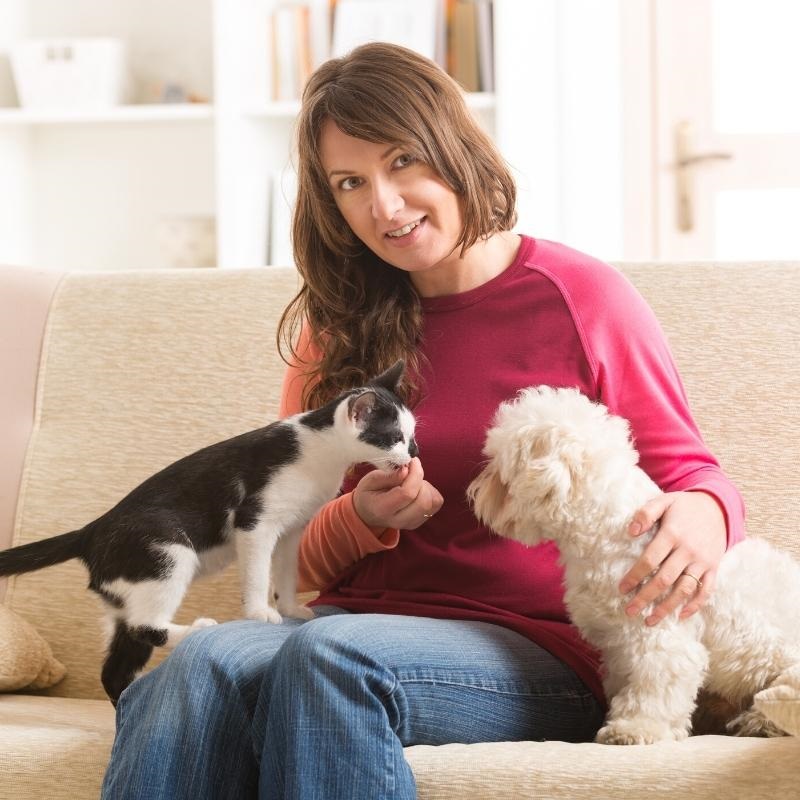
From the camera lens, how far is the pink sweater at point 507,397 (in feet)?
5.24

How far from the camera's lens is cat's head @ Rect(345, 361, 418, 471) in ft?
5.11

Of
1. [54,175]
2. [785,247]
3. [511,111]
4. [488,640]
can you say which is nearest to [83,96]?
[54,175]

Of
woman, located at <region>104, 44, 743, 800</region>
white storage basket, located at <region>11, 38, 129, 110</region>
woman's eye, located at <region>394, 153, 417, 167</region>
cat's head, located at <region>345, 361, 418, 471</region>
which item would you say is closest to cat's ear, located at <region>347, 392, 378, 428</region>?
cat's head, located at <region>345, 361, 418, 471</region>

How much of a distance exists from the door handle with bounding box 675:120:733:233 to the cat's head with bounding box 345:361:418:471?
2.25 metres

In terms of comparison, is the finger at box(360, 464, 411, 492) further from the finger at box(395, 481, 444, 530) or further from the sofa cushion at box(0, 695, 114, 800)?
the sofa cushion at box(0, 695, 114, 800)

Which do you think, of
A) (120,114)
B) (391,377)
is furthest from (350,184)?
(120,114)

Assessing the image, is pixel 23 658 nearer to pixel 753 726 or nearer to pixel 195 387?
pixel 195 387

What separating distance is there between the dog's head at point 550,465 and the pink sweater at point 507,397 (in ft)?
0.41

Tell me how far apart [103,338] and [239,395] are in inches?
12.4

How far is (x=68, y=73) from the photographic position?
3414 millimetres

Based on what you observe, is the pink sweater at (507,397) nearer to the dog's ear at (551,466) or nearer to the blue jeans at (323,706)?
the blue jeans at (323,706)

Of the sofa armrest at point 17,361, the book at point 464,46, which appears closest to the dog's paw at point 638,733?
the sofa armrest at point 17,361

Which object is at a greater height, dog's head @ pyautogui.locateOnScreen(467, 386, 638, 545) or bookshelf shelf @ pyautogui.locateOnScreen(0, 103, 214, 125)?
bookshelf shelf @ pyautogui.locateOnScreen(0, 103, 214, 125)

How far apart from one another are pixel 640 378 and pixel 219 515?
64 centimetres
